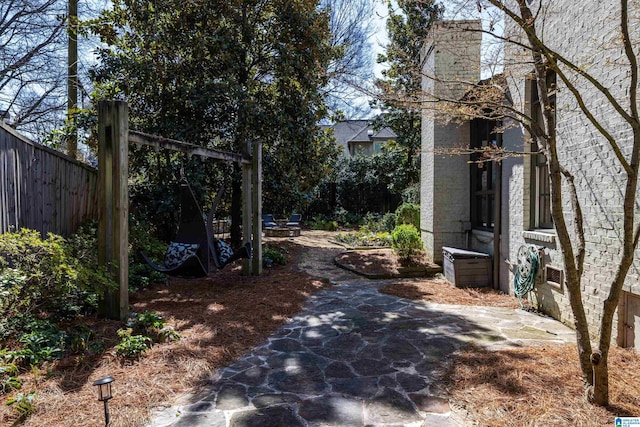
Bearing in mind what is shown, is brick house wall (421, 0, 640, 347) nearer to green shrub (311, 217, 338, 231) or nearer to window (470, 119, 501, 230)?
window (470, 119, 501, 230)

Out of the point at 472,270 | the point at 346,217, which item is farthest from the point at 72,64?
the point at 346,217

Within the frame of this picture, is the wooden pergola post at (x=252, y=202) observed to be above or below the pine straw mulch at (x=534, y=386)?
above

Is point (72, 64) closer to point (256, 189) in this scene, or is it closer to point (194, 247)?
point (256, 189)

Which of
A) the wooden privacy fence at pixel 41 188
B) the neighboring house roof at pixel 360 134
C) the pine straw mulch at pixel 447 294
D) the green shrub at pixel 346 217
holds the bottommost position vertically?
the pine straw mulch at pixel 447 294

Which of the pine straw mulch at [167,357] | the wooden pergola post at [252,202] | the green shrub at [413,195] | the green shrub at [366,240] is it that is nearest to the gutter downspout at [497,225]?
the pine straw mulch at [167,357]

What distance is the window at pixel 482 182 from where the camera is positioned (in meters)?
6.85

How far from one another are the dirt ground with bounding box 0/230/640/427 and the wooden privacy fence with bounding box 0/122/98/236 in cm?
150

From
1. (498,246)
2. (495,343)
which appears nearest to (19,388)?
(495,343)

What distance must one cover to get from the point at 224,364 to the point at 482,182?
225 inches

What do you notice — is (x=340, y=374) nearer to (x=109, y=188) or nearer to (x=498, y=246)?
(x=109, y=188)

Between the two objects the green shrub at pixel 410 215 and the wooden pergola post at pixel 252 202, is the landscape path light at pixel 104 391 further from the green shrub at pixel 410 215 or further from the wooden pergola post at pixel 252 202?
the green shrub at pixel 410 215

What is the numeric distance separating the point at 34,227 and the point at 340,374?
13.1ft

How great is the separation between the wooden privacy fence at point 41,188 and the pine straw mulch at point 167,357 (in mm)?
1452

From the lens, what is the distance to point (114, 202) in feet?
13.6
